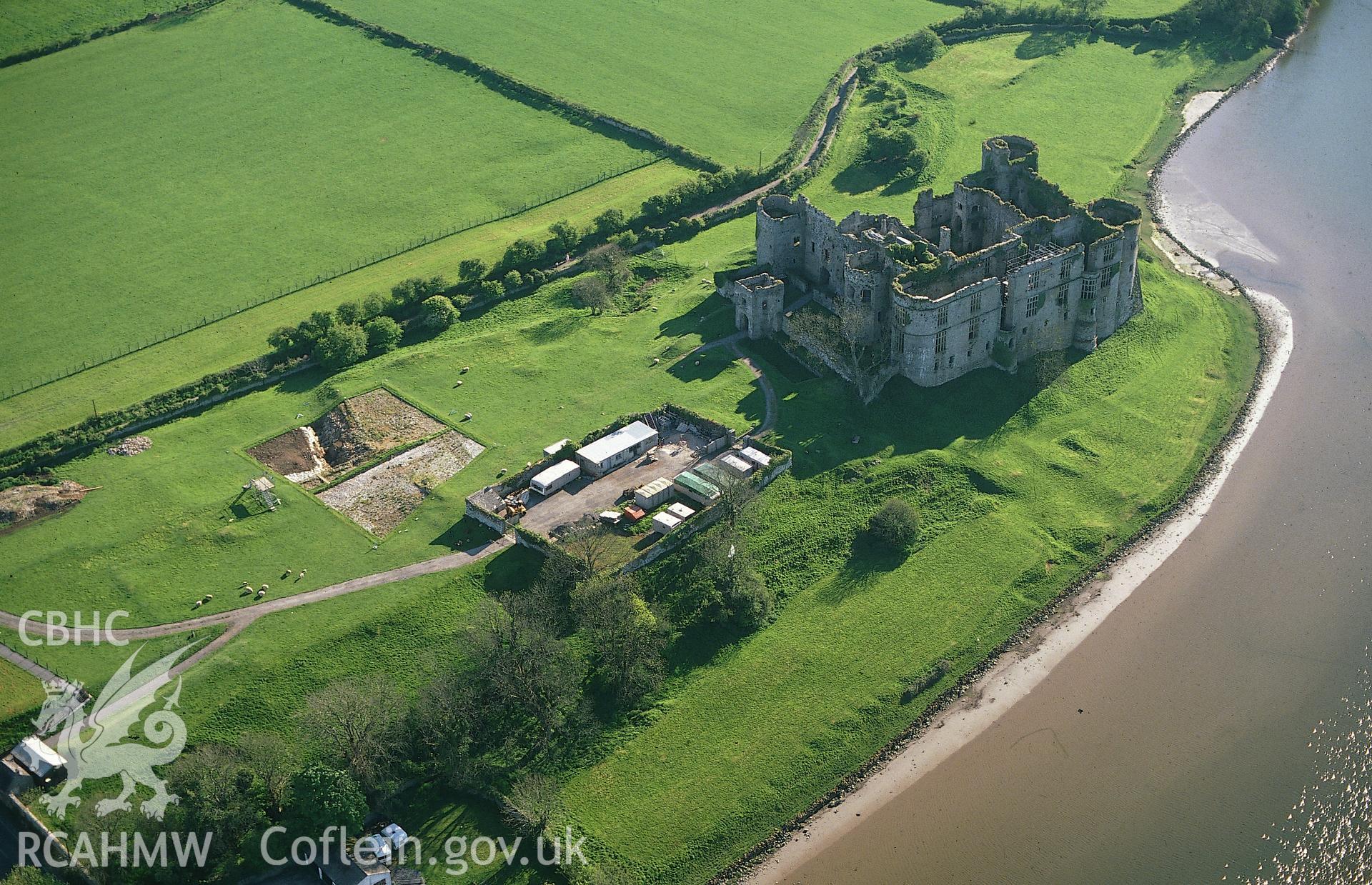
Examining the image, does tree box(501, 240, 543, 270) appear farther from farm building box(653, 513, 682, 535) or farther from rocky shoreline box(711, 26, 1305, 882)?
rocky shoreline box(711, 26, 1305, 882)

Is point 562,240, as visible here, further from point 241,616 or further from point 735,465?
point 241,616

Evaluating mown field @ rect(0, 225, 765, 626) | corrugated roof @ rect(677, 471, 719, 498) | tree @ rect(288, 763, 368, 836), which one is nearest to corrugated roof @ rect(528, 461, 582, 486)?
mown field @ rect(0, 225, 765, 626)

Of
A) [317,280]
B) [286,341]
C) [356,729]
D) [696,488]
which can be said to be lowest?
[356,729]

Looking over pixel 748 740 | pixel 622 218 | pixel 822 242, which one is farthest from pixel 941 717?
pixel 622 218

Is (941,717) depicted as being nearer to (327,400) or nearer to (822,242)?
(822,242)

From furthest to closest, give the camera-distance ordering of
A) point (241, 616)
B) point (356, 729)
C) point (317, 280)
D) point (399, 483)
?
point (317, 280), point (399, 483), point (241, 616), point (356, 729)

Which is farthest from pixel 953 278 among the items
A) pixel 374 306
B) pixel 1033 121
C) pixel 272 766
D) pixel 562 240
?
pixel 272 766

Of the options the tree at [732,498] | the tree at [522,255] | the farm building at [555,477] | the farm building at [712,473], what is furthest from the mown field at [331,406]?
the tree at [732,498]
